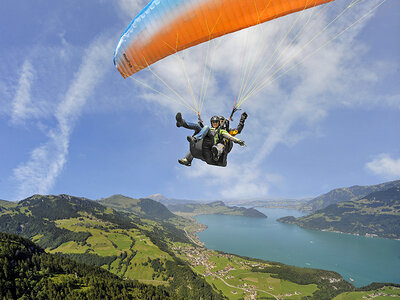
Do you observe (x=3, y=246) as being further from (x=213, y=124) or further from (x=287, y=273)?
(x=287, y=273)

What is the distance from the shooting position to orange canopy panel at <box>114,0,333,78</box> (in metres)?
9.62

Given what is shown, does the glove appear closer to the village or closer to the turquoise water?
the village

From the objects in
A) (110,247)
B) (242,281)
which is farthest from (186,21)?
(110,247)

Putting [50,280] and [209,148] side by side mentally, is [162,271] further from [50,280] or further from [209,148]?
[209,148]

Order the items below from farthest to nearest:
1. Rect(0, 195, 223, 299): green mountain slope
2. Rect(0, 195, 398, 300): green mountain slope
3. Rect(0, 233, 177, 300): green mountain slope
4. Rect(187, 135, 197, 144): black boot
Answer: Rect(0, 195, 223, 299): green mountain slope < Rect(0, 195, 398, 300): green mountain slope < Rect(0, 233, 177, 300): green mountain slope < Rect(187, 135, 197, 144): black boot

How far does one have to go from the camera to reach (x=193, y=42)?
11438 mm

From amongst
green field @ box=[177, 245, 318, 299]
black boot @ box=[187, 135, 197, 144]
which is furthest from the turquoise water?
black boot @ box=[187, 135, 197, 144]

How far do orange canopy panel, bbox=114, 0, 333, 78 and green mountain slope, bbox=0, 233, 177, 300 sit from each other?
75444 millimetres

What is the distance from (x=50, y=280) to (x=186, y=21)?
9152cm

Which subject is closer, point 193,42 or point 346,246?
point 193,42

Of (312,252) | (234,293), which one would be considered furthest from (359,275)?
(234,293)

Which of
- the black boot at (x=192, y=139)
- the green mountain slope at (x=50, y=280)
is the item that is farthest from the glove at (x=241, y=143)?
the green mountain slope at (x=50, y=280)

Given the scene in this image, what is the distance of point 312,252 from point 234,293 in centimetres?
10828

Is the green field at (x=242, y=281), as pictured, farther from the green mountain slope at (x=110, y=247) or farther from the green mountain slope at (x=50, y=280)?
the green mountain slope at (x=50, y=280)
